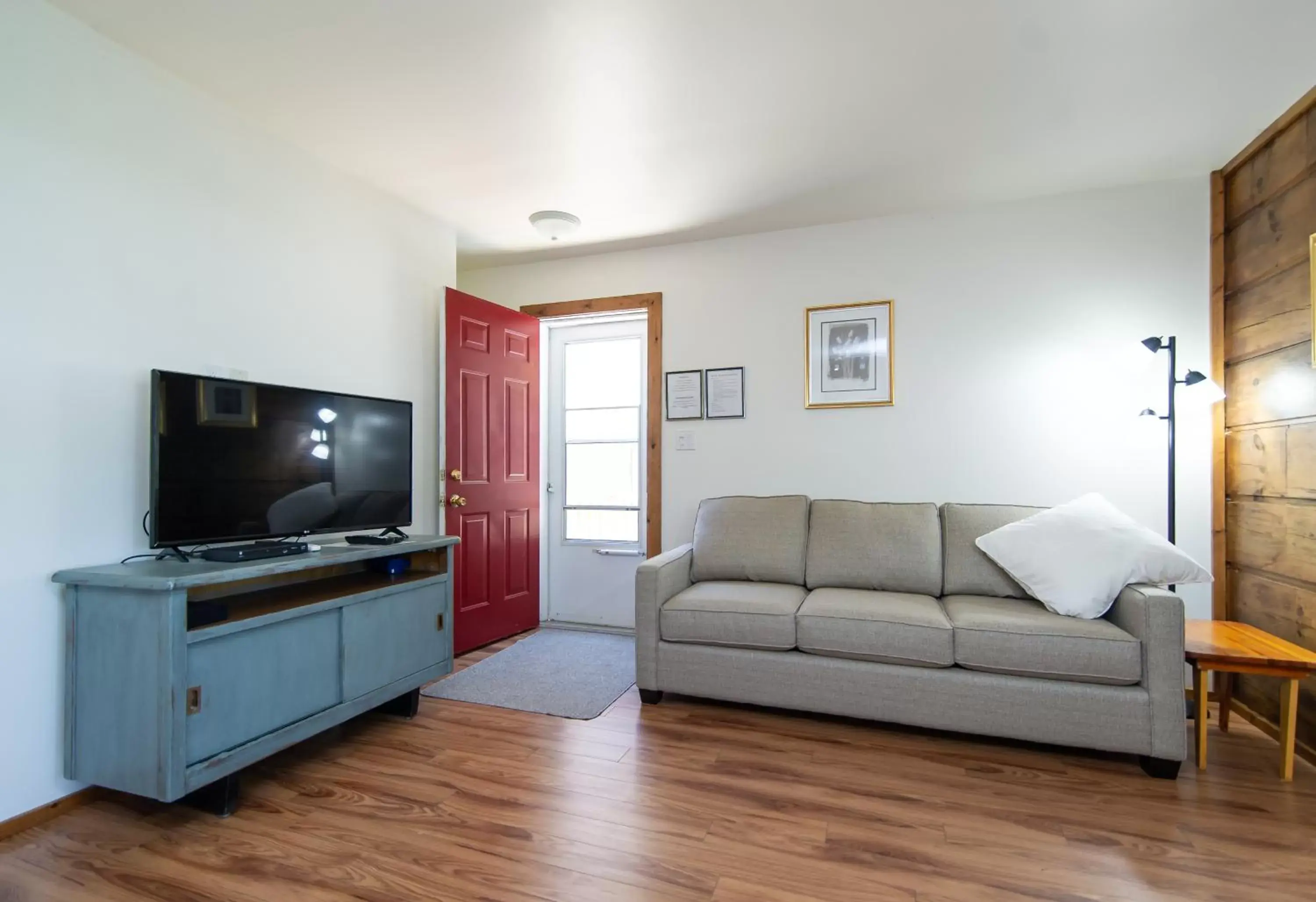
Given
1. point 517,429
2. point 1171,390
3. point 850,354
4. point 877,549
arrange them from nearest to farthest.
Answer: point 1171,390
point 877,549
point 850,354
point 517,429

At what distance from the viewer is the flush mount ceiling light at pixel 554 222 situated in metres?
3.27

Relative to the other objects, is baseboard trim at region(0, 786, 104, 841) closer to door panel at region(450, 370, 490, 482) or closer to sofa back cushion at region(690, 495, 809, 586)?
door panel at region(450, 370, 490, 482)

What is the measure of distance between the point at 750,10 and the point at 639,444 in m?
2.59

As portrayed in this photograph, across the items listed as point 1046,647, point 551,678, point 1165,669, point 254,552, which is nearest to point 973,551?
point 1046,647

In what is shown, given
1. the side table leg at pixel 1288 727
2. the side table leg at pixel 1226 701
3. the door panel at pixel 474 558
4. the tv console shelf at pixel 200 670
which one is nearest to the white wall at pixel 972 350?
the side table leg at pixel 1226 701

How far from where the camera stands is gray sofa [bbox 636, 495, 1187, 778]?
7.04ft

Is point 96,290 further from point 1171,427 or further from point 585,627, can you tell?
point 1171,427

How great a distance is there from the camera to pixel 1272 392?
2.46m

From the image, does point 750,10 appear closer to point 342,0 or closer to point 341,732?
point 342,0

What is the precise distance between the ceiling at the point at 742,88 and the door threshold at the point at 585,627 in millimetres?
2599

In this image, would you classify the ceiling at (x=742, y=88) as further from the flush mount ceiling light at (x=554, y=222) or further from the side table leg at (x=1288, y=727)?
the side table leg at (x=1288, y=727)

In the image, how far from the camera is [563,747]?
233 cm

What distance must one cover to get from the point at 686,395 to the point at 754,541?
1050mm

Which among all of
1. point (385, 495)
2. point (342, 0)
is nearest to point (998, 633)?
point (385, 495)
